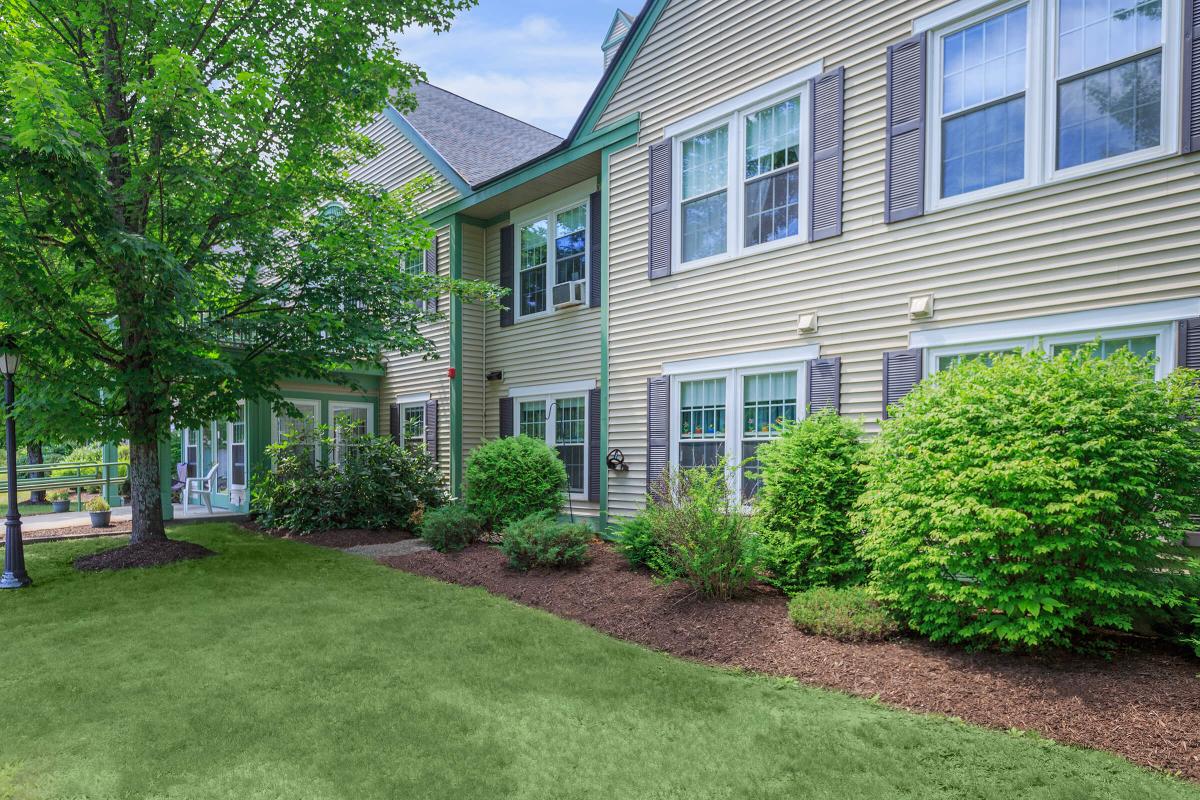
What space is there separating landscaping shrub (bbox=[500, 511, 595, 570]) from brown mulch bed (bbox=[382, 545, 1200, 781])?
1.00 meters

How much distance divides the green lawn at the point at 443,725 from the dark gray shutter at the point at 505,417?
599cm

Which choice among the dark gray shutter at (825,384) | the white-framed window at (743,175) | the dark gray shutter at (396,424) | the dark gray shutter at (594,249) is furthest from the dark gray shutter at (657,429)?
the dark gray shutter at (396,424)

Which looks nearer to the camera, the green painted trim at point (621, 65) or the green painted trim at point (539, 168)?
the green painted trim at point (621, 65)

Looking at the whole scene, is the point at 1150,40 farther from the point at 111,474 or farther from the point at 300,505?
the point at 111,474

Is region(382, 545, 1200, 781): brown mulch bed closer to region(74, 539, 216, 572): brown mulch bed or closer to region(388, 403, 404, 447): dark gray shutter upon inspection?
region(74, 539, 216, 572): brown mulch bed

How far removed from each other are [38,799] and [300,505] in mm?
8469

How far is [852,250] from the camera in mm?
7043

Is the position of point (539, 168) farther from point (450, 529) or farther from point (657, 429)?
point (450, 529)

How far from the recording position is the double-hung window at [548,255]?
11.0 m

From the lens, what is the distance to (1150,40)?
528 cm

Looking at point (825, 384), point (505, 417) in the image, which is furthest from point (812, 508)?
point (505, 417)

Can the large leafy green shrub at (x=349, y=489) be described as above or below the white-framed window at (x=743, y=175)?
below

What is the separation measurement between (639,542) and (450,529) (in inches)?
119

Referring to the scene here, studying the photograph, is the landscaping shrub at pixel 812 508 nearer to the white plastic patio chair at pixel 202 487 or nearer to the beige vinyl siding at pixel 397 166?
the beige vinyl siding at pixel 397 166
